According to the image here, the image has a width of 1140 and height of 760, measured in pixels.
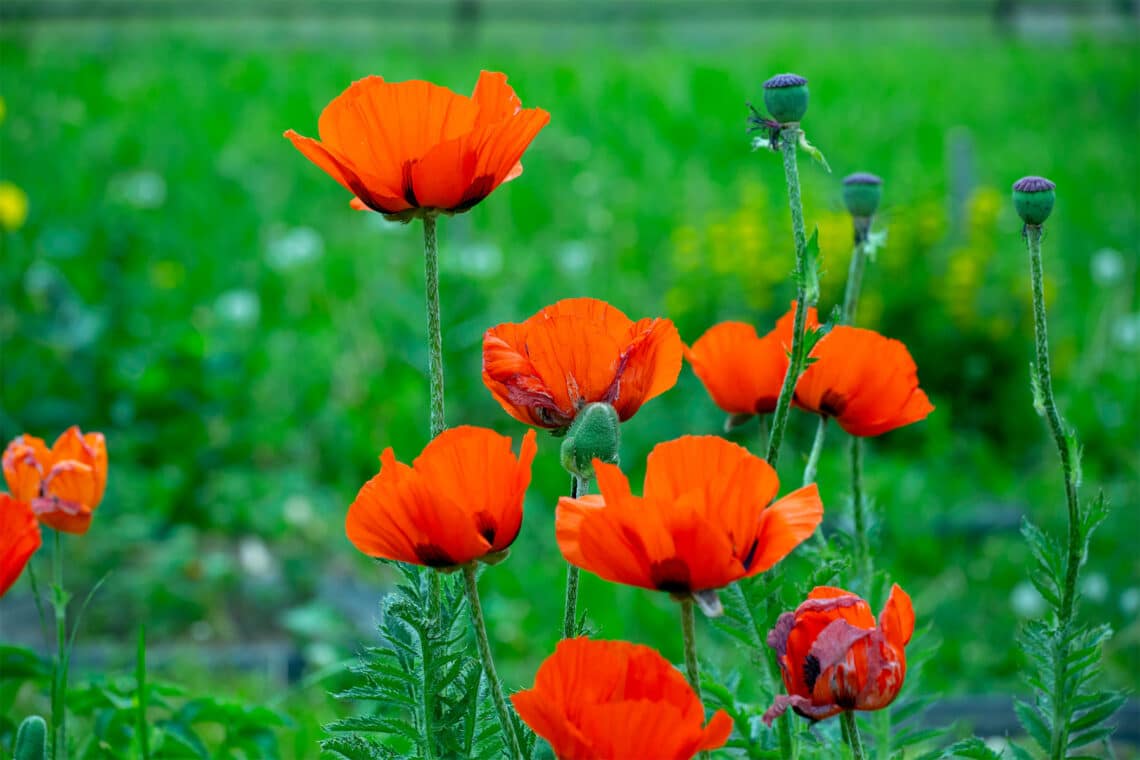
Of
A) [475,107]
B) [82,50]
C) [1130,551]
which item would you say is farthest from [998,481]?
[82,50]

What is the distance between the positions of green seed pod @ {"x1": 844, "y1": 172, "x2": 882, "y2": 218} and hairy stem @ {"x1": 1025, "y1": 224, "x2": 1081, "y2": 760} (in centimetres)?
20

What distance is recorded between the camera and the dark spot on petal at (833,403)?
92 centimetres

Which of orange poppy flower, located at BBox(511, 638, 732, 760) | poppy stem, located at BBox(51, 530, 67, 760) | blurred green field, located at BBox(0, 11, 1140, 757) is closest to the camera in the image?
orange poppy flower, located at BBox(511, 638, 732, 760)

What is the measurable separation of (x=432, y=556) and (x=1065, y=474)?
16.1 inches

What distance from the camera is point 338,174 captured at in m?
0.85

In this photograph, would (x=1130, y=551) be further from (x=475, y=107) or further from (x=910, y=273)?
(x=475, y=107)

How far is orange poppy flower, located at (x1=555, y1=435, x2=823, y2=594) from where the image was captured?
675mm

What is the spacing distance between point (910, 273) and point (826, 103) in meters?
3.09

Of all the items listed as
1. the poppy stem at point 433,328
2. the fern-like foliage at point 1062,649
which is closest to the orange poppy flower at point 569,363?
the poppy stem at point 433,328

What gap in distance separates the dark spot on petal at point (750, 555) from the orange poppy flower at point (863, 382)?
207 mm

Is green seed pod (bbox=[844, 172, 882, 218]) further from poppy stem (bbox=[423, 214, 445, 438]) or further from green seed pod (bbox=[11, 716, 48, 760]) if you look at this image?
green seed pod (bbox=[11, 716, 48, 760])

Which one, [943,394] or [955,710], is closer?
[955,710]

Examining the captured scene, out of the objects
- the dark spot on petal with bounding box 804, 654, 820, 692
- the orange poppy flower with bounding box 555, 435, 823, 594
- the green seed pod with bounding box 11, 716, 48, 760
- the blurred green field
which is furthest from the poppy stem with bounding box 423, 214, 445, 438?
the blurred green field

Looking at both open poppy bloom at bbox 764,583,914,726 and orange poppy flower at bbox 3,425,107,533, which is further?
orange poppy flower at bbox 3,425,107,533
